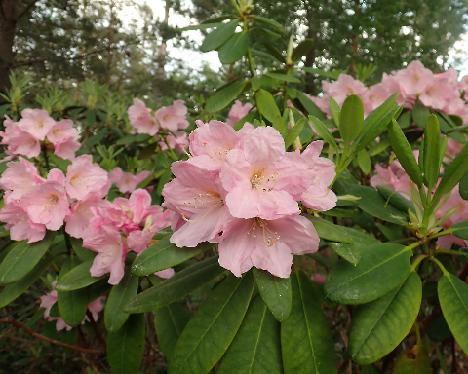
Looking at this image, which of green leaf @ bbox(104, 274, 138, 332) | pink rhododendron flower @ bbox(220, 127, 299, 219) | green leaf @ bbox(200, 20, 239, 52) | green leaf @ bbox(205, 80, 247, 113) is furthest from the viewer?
green leaf @ bbox(205, 80, 247, 113)

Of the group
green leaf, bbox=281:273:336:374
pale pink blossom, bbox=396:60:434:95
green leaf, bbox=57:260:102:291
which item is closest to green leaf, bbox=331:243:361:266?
green leaf, bbox=281:273:336:374

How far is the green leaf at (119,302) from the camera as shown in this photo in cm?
107

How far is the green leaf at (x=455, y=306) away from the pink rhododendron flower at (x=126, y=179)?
1.38 meters

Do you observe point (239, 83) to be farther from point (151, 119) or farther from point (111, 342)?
point (111, 342)

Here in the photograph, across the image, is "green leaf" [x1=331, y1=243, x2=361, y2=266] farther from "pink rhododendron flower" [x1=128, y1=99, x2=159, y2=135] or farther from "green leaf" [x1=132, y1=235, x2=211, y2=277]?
"pink rhododendron flower" [x1=128, y1=99, x2=159, y2=135]

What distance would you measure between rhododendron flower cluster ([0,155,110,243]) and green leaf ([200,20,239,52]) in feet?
1.89

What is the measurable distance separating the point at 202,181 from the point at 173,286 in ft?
0.84

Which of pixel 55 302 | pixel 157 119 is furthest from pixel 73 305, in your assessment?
pixel 157 119

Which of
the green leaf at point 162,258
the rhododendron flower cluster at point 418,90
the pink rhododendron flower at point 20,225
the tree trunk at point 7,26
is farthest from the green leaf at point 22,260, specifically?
the tree trunk at point 7,26

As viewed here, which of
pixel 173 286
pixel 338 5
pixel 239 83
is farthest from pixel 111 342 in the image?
pixel 338 5

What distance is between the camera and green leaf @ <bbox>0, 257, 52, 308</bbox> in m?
1.29

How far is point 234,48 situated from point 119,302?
0.88 m

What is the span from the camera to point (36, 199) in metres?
1.24

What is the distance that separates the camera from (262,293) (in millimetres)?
760
